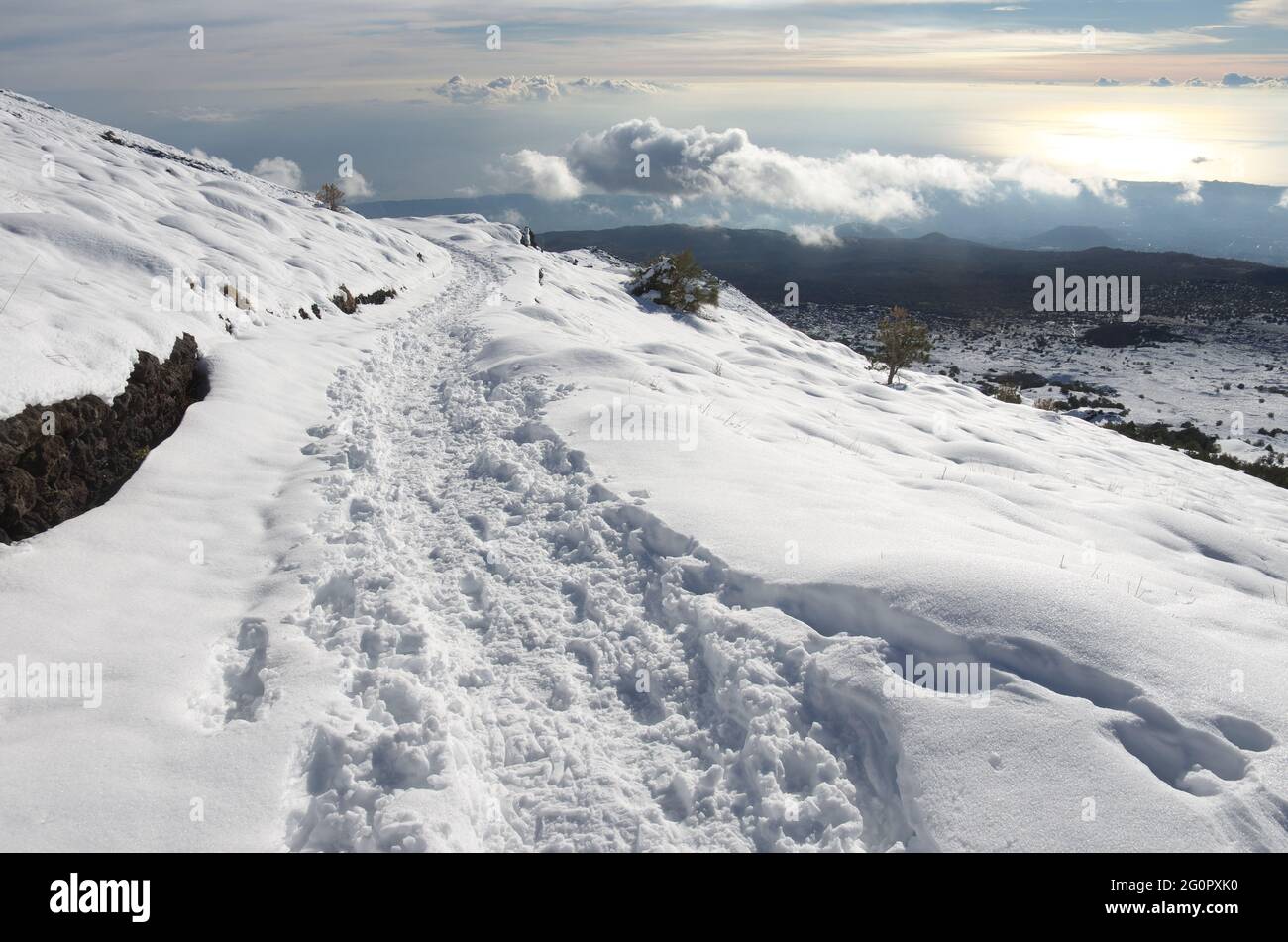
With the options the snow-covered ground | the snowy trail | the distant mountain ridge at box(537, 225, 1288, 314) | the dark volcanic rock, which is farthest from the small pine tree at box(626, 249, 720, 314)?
the distant mountain ridge at box(537, 225, 1288, 314)

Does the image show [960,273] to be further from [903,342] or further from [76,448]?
[76,448]

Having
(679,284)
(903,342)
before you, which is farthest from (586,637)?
(679,284)

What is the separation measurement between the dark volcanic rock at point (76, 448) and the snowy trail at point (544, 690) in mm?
2389

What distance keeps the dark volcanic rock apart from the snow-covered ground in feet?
→ 0.88

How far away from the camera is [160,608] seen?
599 centimetres

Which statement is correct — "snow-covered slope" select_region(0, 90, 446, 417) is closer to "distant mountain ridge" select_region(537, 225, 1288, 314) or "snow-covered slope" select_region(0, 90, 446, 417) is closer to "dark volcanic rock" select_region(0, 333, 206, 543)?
"dark volcanic rock" select_region(0, 333, 206, 543)

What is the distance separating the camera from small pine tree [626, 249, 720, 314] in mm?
36875

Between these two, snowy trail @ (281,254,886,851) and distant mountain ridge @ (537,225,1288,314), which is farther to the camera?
distant mountain ridge @ (537,225,1288,314)

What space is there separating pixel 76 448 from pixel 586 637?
20.3ft

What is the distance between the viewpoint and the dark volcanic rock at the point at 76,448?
21.0 ft

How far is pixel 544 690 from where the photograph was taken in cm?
546

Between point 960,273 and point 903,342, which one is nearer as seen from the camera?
point 903,342

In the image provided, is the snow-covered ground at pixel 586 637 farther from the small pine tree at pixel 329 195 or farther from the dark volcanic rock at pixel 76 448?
the small pine tree at pixel 329 195
